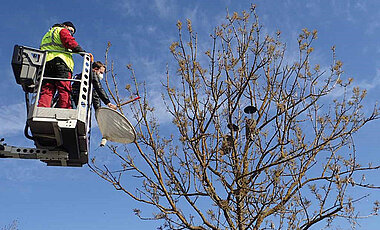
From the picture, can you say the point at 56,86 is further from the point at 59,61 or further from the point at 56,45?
the point at 56,45

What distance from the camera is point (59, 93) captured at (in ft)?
15.8

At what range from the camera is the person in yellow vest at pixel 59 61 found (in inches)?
187

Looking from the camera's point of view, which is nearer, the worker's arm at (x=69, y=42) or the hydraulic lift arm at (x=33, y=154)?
the hydraulic lift arm at (x=33, y=154)

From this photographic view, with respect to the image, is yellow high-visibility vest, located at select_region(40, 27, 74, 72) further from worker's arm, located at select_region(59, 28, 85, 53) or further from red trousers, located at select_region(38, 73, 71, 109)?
red trousers, located at select_region(38, 73, 71, 109)

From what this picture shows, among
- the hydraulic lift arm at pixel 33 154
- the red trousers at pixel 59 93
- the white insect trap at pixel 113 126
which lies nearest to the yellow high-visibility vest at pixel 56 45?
the red trousers at pixel 59 93

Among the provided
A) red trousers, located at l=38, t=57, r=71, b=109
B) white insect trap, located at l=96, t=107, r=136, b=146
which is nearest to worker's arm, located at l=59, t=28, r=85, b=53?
red trousers, located at l=38, t=57, r=71, b=109

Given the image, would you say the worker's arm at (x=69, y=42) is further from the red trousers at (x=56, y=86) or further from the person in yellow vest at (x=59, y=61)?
the red trousers at (x=56, y=86)

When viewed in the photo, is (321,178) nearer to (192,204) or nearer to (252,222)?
(252,222)

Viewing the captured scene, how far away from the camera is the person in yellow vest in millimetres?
4762

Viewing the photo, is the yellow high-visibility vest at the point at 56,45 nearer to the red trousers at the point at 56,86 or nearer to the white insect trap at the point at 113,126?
the red trousers at the point at 56,86

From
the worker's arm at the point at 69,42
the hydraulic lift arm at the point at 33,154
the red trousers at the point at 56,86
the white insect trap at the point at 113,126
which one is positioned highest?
the worker's arm at the point at 69,42

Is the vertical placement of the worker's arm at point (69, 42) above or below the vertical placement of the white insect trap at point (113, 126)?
above

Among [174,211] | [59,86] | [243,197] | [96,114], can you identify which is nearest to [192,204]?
[174,211]

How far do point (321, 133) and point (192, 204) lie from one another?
2962 millimetres
